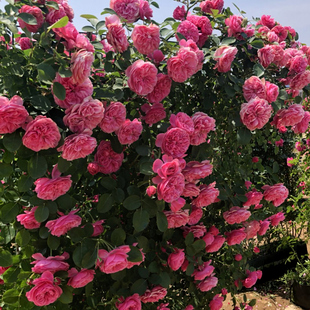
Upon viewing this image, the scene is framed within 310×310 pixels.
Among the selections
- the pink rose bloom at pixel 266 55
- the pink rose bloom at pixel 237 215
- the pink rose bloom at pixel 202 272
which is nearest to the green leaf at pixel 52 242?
the pink rose bloom at pixel 202 272

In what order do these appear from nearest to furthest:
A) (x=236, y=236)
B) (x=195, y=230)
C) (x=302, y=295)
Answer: (x=195, y=230) < (x=236, y=236) < (x=302, y=295)

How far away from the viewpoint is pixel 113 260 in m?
1.16

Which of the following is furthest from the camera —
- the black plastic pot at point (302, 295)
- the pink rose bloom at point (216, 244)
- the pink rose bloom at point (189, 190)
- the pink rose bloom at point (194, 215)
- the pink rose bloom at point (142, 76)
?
the black plastic pot at point (302, 295)

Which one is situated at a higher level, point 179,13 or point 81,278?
point 179,13

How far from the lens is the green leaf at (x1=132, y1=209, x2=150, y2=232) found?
1.20 m

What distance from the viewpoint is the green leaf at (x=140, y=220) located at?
1196 millimetres

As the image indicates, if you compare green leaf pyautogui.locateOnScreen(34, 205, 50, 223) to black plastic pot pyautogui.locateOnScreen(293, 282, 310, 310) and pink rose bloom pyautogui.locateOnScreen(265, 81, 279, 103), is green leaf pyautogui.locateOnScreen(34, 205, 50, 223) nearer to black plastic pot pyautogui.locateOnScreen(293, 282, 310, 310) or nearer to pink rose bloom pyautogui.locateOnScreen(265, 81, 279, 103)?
pink rose bloom pyautogui.locateOnScreen(265, 81, 279, 103)

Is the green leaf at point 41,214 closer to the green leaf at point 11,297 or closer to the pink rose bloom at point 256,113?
the green leaf at point 11,297

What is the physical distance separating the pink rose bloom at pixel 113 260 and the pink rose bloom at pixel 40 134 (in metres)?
0.42

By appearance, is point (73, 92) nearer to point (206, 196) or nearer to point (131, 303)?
point (206, 196)

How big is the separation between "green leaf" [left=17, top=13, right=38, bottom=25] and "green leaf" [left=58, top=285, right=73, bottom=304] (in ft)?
3.02

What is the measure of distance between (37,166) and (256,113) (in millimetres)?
873

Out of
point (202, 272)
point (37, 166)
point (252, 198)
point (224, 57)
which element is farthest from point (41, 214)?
point (252, 198)

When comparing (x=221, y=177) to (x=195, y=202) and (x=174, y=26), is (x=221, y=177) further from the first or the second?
(x=174, y=26)
